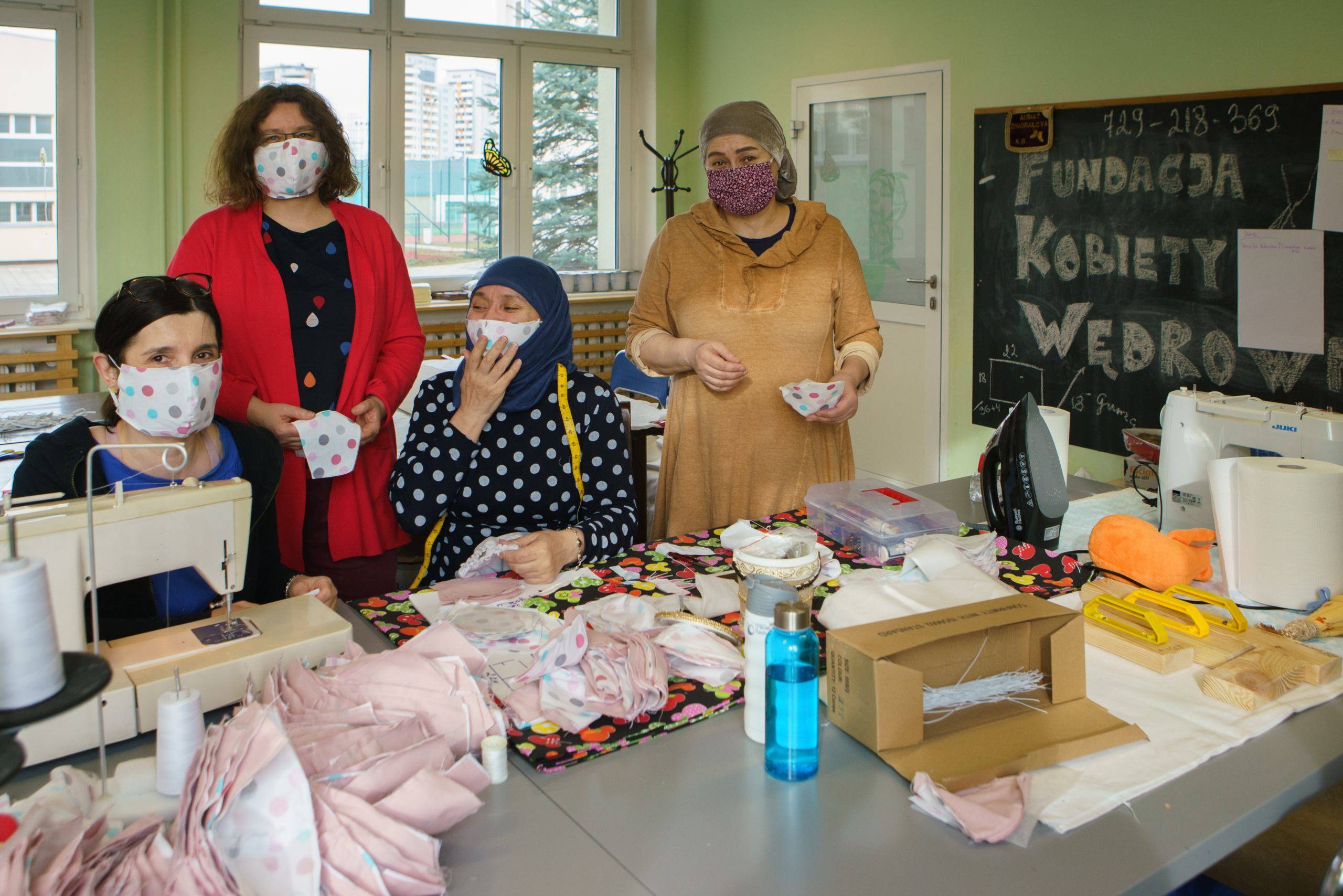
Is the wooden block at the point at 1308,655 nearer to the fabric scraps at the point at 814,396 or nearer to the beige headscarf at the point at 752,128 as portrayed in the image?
the fabric scraps at the point at 814,396

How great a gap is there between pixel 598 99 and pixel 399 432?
3.78 metres

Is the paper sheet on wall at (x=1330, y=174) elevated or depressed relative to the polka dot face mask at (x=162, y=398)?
elevated

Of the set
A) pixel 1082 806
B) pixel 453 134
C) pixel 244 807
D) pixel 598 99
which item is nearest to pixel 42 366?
pixel 453 134

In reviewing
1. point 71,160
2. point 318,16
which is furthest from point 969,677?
point 318,16

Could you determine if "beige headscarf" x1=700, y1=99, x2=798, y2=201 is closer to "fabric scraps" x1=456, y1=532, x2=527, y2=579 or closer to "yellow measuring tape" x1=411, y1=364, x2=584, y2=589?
"yellow measuring tape" x1=411, y1=364, x2=584, y2=589

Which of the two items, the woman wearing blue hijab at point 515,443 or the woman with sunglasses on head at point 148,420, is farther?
the woman wearing blue hijab at point 515,443

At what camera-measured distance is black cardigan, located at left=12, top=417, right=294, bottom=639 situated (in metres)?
1.54

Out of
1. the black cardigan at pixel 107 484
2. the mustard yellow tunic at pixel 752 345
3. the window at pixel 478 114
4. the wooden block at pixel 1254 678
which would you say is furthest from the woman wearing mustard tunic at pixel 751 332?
the window at pixel 478 114

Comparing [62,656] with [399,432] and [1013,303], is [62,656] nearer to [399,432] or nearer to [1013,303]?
[399,432]

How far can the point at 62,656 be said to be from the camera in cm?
81

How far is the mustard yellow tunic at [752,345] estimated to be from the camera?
2.45 meters

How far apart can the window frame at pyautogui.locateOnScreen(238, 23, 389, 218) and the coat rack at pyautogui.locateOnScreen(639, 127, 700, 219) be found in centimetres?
152

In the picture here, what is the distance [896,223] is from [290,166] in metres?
3.68

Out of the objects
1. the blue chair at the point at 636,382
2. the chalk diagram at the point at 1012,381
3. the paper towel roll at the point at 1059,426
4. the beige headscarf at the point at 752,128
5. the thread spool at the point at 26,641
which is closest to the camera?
the thread spool at the point at 26,641
